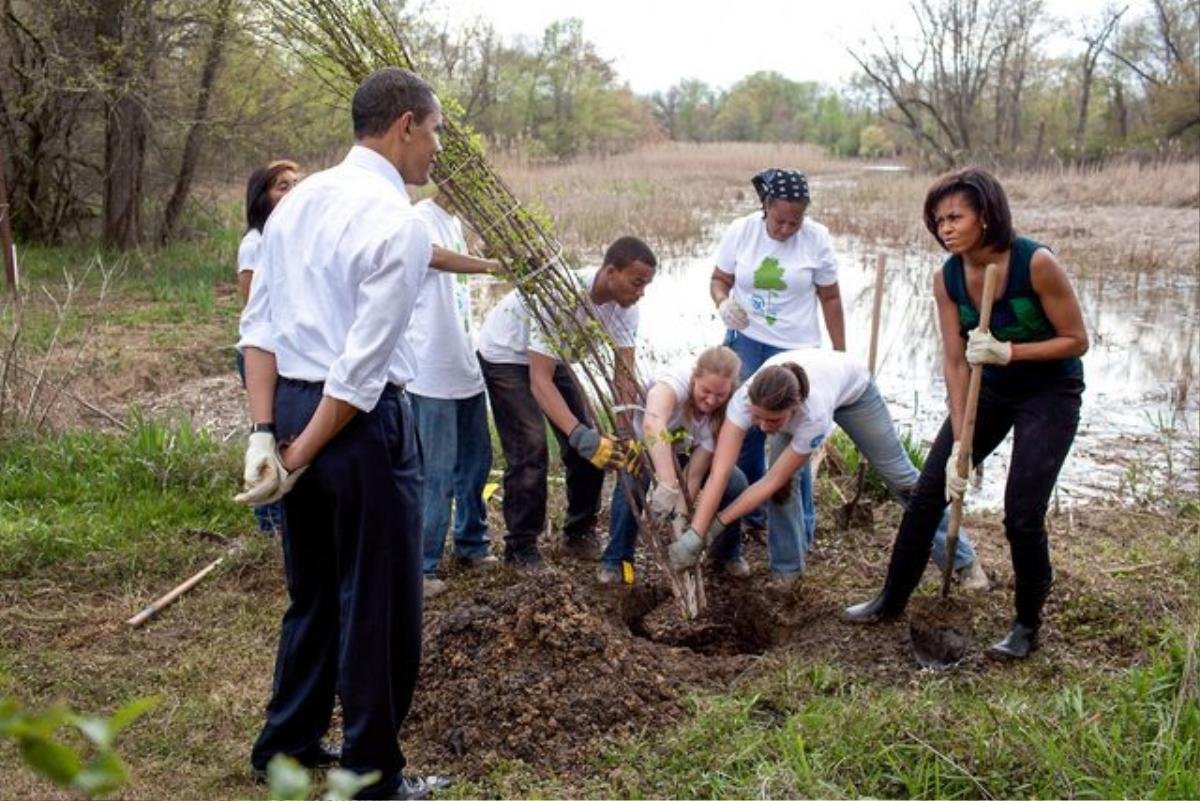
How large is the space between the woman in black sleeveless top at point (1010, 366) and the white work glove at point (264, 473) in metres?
2.21

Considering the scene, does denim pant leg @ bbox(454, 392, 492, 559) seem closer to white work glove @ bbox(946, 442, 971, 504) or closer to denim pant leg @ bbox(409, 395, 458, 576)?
denim pant leg @ bbox(409, 395, 458, 576)

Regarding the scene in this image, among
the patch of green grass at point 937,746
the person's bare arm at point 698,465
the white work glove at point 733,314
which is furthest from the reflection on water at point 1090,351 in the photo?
the patch of green grass at point 937,746

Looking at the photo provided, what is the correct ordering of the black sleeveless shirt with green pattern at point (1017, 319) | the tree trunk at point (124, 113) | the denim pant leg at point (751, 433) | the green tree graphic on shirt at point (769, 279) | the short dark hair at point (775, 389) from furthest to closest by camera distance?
1. the tree trunk at point (124, 113)
2. the green tree graphic on shirt at point (769, 279)
3. the denim pant leg at point (751, 433)
4. the short dark hair at point (775, 389)
5. the black sleeveless shirt with green pattern at point (1017, 319)

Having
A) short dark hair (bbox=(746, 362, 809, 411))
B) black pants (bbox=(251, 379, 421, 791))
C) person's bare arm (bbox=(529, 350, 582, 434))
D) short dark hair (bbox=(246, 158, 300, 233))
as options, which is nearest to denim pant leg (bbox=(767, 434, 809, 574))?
short dark hair (bbox=(746, 362, 809, 411))

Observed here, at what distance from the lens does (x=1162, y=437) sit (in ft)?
26.2

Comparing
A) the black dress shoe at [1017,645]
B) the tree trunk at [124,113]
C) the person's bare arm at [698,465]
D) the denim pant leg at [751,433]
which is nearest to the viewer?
the black dress shoe at [1017,645]

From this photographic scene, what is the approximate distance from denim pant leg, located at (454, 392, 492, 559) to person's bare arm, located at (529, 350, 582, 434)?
0.28 metres

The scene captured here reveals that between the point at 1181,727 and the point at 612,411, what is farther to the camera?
the point at 612,411

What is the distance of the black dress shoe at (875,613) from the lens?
4590mm

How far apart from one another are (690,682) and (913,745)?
35.2 inches

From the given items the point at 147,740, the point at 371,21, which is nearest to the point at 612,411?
the point at 371,21

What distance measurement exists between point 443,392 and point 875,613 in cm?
185

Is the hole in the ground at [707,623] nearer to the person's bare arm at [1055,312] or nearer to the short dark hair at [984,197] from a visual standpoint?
the person's bare arm at [1055,312]

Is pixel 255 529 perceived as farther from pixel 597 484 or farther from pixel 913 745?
pixel 913 745
